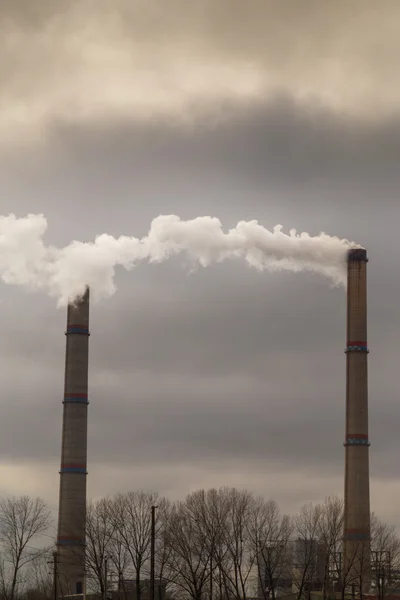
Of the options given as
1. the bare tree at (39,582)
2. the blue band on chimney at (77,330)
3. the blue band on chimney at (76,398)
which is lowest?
the bare tree at (39,582)

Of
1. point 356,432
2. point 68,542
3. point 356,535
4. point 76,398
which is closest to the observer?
point 356,535

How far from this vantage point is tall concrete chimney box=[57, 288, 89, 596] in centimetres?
7688

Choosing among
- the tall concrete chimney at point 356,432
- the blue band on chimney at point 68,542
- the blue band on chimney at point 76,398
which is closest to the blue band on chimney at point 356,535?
the tall concrete chimney at point 356,432

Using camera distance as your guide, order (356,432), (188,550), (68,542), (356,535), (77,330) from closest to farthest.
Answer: (188,550) → (356,535) → (356,432) → (68,542) → (77,330)

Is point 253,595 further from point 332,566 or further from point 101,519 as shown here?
point 101,519

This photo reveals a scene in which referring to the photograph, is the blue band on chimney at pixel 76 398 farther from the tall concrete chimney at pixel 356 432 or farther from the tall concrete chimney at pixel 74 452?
the tall concrete chimney at pixel 356 432

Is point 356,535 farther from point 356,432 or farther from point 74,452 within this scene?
point 74,452

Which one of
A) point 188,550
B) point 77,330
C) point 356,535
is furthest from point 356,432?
point 77,330

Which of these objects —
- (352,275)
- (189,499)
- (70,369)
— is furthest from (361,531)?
(70,369)

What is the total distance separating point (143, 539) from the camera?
2721 inches

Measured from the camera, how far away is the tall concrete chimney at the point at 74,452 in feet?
252

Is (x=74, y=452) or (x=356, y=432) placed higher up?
(x=356, y=432)

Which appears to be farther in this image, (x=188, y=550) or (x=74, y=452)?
(x=74, y=452)

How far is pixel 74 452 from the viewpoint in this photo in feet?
253
